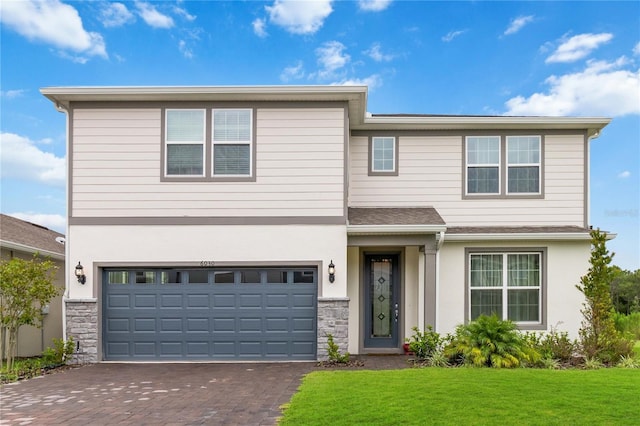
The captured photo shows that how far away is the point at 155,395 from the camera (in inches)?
285

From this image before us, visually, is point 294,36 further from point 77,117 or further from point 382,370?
point 382,370

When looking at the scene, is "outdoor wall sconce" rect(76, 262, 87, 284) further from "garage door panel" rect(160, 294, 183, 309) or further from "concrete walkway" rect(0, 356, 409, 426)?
"concrete walkway" rect(0, 356, 409, 426)

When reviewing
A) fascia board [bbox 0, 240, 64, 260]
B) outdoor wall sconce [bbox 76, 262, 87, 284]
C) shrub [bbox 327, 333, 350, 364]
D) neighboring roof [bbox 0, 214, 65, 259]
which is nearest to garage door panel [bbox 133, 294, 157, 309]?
outdoor wall sconce [bbox 76, 262, 87, 284]

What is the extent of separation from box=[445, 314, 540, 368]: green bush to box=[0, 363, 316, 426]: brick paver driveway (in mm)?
2999

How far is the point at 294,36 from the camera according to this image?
15961mm

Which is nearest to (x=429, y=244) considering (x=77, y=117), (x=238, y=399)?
(x=238, y=399)

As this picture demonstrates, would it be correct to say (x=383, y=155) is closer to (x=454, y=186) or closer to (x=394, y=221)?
(x=454, y=186)

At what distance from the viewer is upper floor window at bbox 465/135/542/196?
11.8 metres

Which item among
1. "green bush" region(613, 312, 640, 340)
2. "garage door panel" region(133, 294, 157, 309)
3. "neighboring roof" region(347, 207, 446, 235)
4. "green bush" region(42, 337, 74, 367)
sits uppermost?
"neighboring roof" region(347, 207, 446, 235)

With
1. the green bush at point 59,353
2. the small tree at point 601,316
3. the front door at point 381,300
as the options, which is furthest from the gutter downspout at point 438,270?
the green bush at point 59,353

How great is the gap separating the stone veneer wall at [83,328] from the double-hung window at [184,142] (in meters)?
3.39

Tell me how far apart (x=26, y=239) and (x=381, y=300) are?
9.62m

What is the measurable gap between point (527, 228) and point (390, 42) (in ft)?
26.2

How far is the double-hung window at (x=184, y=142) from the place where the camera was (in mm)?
10344
